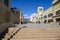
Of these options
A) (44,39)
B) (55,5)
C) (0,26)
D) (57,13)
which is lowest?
(44,39)

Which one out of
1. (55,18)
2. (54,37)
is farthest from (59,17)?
(54,37)

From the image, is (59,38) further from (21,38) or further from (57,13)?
(57,13)

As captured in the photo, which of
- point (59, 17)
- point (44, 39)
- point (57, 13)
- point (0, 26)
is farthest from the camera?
point (57, 13)

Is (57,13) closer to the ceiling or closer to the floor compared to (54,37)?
closer to the ceiling

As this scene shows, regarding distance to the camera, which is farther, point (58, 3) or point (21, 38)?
point (58, 3)

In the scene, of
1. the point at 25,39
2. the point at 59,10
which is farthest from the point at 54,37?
the point at 59,10

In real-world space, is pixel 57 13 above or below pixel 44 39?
above

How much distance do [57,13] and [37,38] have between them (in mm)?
33555

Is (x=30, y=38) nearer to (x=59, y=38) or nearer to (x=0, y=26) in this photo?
(x=59, y=38)

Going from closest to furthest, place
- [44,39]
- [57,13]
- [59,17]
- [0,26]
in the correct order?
[44,39]
[0,26]
[59,17]
[57,13]

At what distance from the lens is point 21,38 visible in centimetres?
1019

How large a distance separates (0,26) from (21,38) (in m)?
3.03

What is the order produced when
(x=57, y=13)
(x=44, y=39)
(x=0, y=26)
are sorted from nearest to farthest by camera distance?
1. (x=44, y=39)
2. (x=0, y=26)
3. (x=57, y=13)

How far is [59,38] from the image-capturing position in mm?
10055
